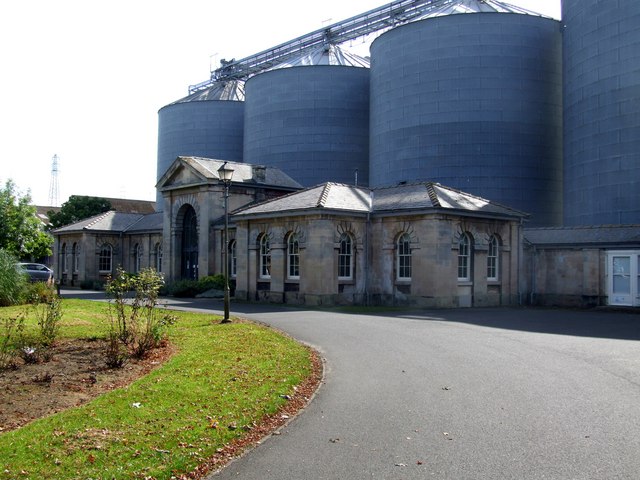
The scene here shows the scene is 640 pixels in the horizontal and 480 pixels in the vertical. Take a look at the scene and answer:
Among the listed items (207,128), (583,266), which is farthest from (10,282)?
(207,128)

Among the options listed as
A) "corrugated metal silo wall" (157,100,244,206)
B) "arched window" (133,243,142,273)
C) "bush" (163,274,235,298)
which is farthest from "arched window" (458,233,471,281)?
"corrugated metal silo wall" (157,100,244,206)

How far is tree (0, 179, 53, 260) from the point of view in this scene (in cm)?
3762

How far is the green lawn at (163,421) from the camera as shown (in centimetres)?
694

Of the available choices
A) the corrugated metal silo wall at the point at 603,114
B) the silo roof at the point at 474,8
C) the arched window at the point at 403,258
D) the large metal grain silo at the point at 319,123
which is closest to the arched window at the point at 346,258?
the arched window at the point at 403,258

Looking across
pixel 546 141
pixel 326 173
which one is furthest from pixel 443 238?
pixel 326 173

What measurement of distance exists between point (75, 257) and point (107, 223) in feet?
12.0

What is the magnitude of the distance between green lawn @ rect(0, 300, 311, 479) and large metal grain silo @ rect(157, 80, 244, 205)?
5347 cm

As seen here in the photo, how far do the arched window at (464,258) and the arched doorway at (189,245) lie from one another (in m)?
18.7

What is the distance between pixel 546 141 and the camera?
145 feet

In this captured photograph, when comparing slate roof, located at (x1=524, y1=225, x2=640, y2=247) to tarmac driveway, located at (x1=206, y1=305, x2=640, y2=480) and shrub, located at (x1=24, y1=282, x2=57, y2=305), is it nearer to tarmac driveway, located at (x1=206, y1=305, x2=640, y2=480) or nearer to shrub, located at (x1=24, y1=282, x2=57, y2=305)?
tarmac driveway, located at (x1=206, y1=305, x2=640, y2=480)

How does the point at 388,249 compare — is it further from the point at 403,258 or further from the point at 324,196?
the point at 324,196

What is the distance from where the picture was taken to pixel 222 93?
69438mm

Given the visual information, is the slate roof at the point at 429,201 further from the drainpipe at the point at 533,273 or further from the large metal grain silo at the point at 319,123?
the large metal grain silo at the point at 319,123

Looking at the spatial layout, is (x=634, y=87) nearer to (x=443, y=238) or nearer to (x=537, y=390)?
(x=443, y=238)
